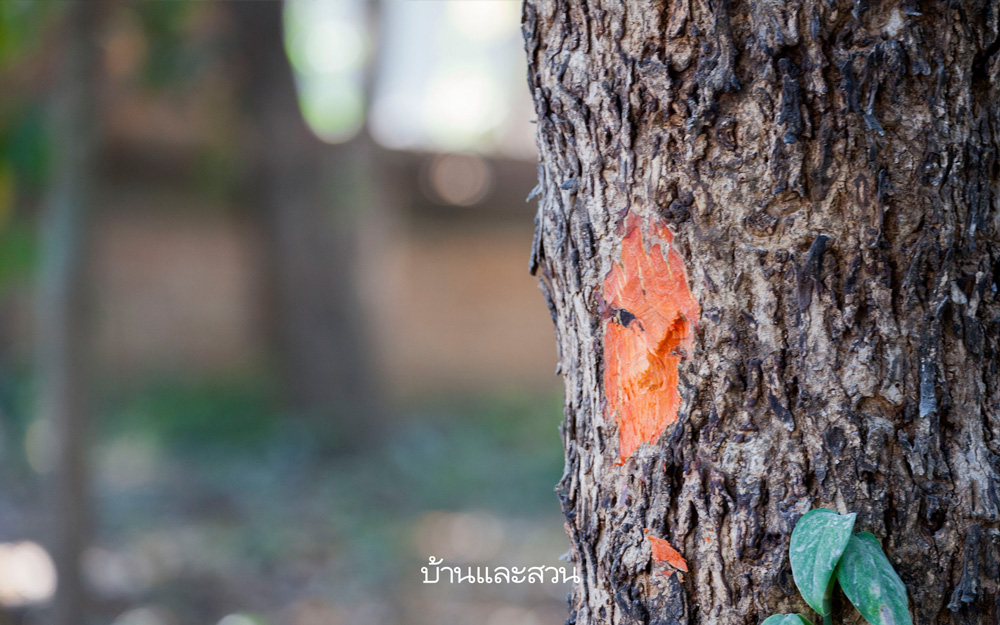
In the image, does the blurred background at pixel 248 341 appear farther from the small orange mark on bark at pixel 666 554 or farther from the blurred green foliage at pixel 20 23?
the small orange mark on bark at pixel 666 554

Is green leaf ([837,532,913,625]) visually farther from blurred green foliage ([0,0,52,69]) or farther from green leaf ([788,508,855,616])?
blurred green foliage ([0,0,52,69])

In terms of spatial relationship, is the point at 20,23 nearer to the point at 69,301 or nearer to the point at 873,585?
the point at 69,301

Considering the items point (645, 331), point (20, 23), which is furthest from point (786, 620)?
point (20, 23)

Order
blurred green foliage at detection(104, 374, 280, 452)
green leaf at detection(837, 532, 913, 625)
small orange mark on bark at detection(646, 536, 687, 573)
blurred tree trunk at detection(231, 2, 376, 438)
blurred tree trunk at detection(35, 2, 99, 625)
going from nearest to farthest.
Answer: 1. green leaf at detection(837, 532, 913, 625)
2. small orange mark on bark at detection(646, 536, 687, 573)
3. blurred tree trunk at detection(35, 2, 99, 625)
4. blurred tree trunk at detection(231, 2, 376, 438)
5. blurred green foliage at detection(104, 374, 280, 452)

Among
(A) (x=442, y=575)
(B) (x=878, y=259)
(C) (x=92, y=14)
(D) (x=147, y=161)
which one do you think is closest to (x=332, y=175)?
(D) (x=147, y=161)

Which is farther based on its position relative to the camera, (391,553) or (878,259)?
(391,553)

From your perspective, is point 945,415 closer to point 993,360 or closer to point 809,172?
point 993,360

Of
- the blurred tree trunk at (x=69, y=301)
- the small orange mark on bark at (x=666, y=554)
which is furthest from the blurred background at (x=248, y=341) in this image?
the small orange mark on bark at (x=666, y=554)

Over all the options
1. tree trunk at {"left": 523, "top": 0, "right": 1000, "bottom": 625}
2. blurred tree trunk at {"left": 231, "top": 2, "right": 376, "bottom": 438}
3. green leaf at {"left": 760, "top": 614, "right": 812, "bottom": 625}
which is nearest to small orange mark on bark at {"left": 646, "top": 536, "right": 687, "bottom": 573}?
tree trunk at {"left": 523, "top": 0, "right": 1000, "bottom": 625}
